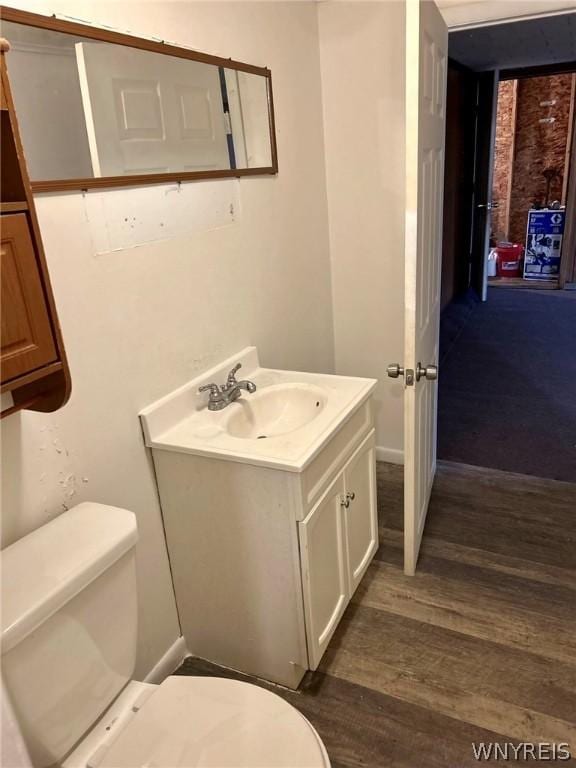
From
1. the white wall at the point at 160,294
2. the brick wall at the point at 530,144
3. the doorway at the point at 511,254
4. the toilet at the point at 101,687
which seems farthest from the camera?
the brick wall at the point at 530,144

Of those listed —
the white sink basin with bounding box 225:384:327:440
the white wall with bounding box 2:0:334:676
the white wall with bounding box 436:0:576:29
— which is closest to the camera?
the white wall with bounding box 2:0:334:676

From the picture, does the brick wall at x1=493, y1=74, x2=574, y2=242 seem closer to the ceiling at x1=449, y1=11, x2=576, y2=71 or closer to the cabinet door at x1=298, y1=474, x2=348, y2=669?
the ceiling at x1=449, y1=11, x2=576, y2=71

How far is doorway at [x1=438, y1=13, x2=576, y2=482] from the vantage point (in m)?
3.22

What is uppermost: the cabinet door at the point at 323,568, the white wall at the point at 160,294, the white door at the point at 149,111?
the white door at the point at 149,111

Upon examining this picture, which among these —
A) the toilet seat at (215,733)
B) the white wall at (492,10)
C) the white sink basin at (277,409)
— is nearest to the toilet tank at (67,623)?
the toilet seat at (215,733)

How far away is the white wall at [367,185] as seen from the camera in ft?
7.57

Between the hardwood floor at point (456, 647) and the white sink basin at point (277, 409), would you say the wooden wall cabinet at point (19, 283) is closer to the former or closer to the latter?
the white sink basin at point (277, 409)

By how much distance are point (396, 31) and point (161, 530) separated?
81.1 inches

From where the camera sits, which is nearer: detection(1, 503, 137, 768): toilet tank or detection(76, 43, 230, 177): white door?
detection(1, 503, 137, 768): toilet tank

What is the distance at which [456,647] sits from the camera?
183 centimetres

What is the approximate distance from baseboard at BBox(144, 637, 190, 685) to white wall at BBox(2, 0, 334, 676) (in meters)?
0.03

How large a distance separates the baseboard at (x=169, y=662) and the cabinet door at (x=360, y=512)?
58 cm

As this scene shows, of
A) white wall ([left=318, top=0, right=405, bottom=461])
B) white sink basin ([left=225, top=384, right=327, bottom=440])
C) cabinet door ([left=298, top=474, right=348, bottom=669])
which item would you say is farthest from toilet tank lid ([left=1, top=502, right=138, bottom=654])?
white wall ([left=318, top=0, right=405, bottom=461])

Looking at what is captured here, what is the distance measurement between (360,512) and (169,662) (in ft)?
2.55
